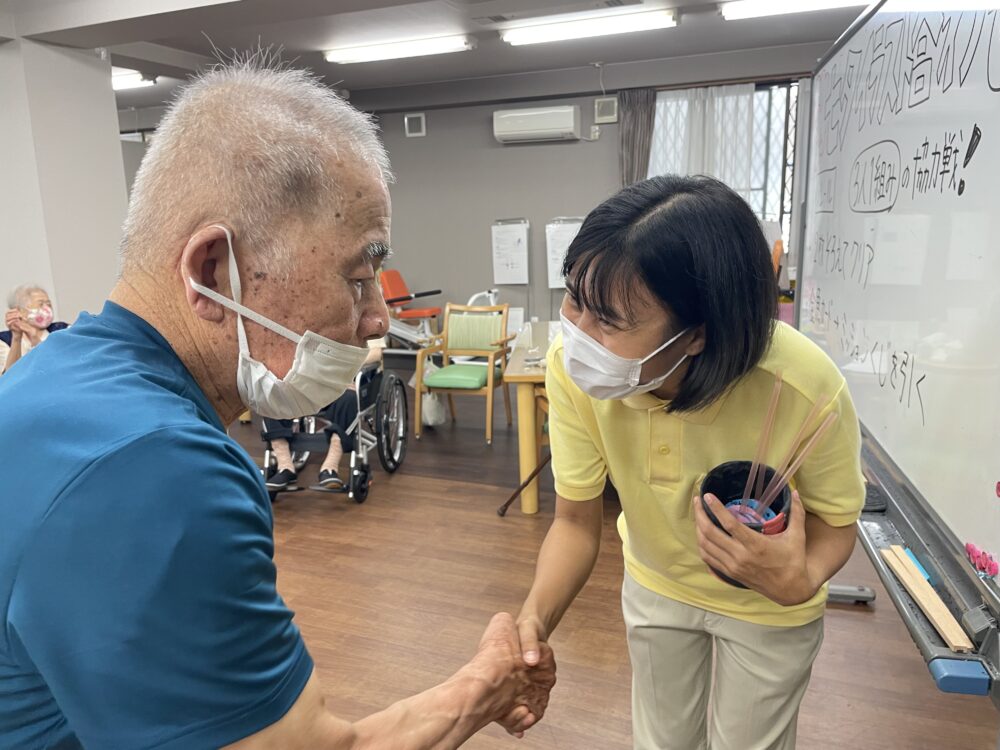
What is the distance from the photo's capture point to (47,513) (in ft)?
1.87

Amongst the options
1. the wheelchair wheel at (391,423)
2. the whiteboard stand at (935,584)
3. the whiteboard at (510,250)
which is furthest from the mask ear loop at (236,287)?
the whiteboard at (510,250)

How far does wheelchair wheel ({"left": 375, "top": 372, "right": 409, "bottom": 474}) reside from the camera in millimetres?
4065

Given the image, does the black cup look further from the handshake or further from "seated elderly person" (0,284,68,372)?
"seated elderly person" (0,284,68,372)

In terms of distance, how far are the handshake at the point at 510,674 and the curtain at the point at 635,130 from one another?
5973mm

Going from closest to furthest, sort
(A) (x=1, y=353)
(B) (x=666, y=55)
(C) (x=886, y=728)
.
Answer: (C) (x=886, y=728)
(A) (x=1, y=353)
(B) (x=666, y=55)

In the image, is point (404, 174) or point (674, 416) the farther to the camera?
Answer: point (404, 174)

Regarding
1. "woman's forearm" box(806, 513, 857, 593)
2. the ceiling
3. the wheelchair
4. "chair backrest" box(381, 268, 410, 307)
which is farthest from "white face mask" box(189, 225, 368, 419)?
"chair backrest" box(381, 268, 410, 307)

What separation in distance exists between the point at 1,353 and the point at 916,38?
410 cm

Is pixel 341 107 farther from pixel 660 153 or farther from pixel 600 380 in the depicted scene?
pixel 660 153

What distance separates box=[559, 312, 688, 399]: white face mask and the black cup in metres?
0.17

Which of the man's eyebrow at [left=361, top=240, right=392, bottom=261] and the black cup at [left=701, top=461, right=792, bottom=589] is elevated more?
the man's eyebrow at [left=361, top=240, right=392, bottom=261]

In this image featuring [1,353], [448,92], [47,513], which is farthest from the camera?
[448,92]

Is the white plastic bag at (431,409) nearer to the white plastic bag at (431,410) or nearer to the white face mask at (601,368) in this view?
the white plastic bag at (431,410)

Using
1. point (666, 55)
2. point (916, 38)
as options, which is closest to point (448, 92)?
point (666, 55)
